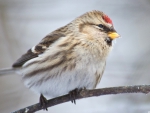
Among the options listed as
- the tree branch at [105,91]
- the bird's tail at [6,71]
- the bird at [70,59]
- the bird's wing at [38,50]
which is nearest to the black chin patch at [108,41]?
the bird at [70,59]

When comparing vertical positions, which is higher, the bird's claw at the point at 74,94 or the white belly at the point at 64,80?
the white belly at the point at 64,80

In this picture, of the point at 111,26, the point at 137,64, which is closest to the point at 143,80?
the point at 137,64

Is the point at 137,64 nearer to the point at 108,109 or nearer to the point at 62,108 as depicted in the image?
the point at 108,109

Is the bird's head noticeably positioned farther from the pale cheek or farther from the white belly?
the white belly

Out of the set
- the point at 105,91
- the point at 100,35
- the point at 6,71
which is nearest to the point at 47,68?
the point at 6,71

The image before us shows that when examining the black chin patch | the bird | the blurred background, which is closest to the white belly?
the bird

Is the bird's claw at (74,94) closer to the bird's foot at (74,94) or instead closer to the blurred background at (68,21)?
the bird's foot at (74,94)
